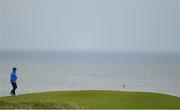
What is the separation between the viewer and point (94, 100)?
24328mm

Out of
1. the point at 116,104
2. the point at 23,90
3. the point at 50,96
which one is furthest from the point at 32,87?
the point at 116,104

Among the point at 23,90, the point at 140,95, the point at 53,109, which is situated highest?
the point at 23,90

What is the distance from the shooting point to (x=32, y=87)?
54.2 metres

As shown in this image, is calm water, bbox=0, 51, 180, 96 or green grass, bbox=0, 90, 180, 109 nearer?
green grass, bbox=0, 90, 180, 109

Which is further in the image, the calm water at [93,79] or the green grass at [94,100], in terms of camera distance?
the calm water at [93,79]

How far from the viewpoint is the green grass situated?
72.2 ft

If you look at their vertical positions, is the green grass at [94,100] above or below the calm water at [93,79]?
below

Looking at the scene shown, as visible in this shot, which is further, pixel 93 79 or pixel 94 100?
pixel 93 79

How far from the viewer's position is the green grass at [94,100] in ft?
72.2

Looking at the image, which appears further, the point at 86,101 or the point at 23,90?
the point at 23,90

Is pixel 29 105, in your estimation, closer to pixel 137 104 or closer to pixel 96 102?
pixel 96 102

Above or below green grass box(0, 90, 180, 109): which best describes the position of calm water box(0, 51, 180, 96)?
above

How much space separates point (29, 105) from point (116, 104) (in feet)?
14.1

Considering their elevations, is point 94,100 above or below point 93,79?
below
